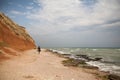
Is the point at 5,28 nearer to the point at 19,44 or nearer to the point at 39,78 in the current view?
the point at 19,44

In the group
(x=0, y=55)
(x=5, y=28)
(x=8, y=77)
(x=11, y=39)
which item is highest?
(x=5, y=28)

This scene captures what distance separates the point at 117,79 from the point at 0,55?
50.4 ft

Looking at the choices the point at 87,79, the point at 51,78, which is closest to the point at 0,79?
the point at 51,78

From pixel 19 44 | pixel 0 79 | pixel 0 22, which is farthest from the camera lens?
pixel 19 44

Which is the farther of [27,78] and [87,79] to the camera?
[87,79]

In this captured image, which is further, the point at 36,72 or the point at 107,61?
the point at 107,61

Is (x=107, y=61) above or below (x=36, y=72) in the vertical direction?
below

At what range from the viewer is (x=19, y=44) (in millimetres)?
40938

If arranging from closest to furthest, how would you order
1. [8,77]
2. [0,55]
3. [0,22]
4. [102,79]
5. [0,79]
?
[0,79] < [8,77] < [102,79] < [0,55] < [0,22]

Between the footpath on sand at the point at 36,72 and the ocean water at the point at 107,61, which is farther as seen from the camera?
the ocean water at the point at 107,61

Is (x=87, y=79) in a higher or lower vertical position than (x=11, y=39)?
lower

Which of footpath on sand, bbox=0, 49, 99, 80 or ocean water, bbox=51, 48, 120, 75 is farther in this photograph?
ocean water, bbox=51, 48, 120, 75

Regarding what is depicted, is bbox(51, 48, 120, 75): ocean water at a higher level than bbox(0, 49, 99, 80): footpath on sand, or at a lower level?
lower

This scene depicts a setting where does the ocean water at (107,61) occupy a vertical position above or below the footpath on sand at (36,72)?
below
